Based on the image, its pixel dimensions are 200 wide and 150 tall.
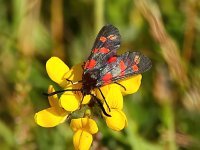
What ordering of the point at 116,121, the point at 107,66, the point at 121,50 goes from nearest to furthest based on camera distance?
the point at 116,121 < the point at 107,66 < the point at 121,50

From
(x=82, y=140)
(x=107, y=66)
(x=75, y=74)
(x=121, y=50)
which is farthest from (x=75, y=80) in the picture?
(x=121, y=50)

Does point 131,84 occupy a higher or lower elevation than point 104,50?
lower

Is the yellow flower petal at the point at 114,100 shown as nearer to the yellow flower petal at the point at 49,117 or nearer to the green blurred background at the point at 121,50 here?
the yellow flower petal at the point at 49,117

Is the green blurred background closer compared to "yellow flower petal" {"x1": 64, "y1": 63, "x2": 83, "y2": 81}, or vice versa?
"yellow flower petal" {"x1": 64, "y1": 63, "x2": 83, "y2": 81}

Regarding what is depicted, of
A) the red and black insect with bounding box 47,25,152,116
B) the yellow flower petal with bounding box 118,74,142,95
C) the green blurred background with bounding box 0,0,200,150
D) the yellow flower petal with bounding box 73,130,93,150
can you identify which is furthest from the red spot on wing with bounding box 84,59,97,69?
the green blurred background with bounding box 0,0,200,150

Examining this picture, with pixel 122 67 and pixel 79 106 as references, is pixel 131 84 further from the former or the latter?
pixel 79 106

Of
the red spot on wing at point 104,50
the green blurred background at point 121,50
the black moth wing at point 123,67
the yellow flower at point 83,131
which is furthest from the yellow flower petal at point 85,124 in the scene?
the green blurred background at point 121,50

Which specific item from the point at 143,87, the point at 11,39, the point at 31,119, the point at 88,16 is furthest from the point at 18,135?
the point at 88,16

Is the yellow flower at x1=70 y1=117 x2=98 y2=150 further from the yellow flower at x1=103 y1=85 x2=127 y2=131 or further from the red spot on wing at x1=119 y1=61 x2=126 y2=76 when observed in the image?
the red spot on wing at x1=119 y1=61 x2=126 y2=76
